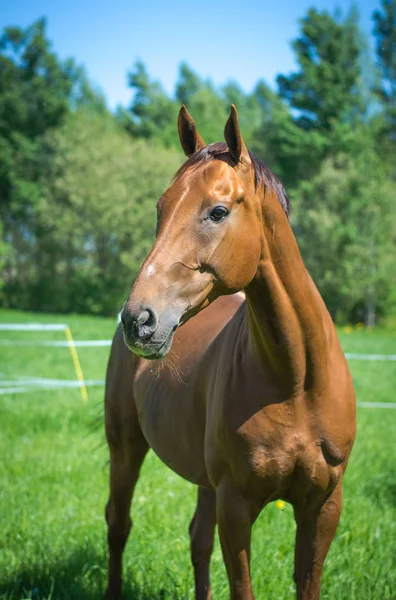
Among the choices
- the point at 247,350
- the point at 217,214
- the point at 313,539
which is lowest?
the point at 313,539

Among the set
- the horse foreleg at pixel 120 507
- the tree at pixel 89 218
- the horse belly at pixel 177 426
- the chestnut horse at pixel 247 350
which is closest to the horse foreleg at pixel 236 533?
the chestnut horse at pixel 247 350

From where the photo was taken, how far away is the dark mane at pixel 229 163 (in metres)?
2.01

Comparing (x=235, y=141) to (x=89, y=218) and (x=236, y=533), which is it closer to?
(x=236, y=533)

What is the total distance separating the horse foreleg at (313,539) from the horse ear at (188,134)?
1.48m

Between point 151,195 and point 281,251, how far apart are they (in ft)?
108

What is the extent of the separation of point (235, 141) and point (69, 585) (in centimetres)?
269

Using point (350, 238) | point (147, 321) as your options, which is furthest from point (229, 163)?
point (350, 238)

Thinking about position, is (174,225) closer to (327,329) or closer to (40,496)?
(327,329)

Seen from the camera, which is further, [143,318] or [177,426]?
[177,426]

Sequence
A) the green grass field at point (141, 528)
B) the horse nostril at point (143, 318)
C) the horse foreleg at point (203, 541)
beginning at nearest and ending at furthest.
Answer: the horse nostril at point (143, 318) → the horse foreleg at point (203, 541) → the green grass field at point (141, 528)

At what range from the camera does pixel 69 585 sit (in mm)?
3271

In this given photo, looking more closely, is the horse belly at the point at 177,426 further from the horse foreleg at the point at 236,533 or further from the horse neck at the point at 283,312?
the horse neck at the point at 283,312

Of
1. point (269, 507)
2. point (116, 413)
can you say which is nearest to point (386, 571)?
point (269, 507)

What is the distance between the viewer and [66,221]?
107 feet
